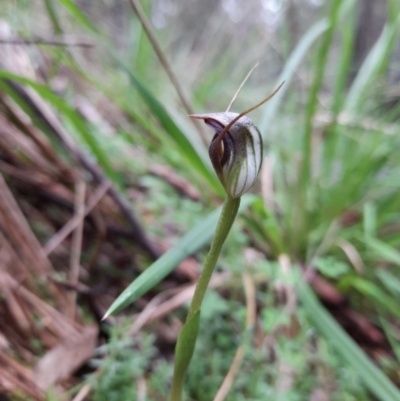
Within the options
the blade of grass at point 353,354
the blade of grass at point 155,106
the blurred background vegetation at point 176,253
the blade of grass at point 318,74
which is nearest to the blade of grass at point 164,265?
the blurred background vegetation at point 176,253

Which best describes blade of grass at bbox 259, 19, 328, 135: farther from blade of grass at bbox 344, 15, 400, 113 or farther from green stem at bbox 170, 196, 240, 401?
green stem at bbox 170, 196, 240, 401

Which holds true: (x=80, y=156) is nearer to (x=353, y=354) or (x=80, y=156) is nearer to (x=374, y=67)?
(x=353, y=354)

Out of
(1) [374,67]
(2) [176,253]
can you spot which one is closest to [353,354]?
(2) [176,253]

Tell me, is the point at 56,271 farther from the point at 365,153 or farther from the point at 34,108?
the point at 365,153

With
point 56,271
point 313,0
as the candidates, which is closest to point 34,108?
point 56,271

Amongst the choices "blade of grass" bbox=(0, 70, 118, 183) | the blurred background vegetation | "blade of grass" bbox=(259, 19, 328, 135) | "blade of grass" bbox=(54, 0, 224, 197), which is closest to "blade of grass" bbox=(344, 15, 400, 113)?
the blurred background vegetation

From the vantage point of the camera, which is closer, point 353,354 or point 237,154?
point 237,154

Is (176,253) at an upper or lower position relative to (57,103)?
lower
